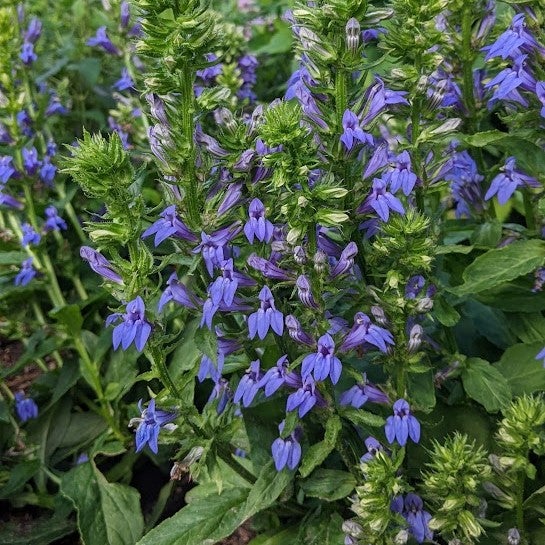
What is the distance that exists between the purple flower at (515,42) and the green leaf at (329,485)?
1401 millimetres

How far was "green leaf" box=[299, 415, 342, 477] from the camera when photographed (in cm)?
230

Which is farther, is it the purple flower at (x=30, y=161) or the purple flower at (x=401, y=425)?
the purple flower at (x=30, y=161)

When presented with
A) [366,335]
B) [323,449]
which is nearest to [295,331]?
[366,335]

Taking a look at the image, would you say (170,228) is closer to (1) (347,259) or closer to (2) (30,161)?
(1) (347,259)

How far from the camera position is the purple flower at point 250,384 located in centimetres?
228

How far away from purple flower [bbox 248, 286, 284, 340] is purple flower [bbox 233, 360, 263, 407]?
Answer: 0.66ft

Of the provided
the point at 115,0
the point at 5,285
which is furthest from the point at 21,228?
the point at 115,0

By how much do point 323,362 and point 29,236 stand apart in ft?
5.94

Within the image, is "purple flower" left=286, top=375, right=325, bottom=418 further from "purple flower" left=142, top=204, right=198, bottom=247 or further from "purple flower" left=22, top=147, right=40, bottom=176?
"purple flower" left=22, top=147, right=40, bottom=176

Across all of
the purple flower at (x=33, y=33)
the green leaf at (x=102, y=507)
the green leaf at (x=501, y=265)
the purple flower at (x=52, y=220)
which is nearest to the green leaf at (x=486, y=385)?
the green leaf at (x=501, y=265)

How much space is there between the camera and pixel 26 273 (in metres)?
3.44

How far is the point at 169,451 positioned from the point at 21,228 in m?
1.23

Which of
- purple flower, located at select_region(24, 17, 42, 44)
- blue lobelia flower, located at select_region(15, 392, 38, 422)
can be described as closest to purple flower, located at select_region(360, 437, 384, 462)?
blue lobelia flower, located at select_region(15, 392, 38, 422)

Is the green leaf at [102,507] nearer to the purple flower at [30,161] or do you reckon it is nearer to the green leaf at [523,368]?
the purple flower at [30,161]
